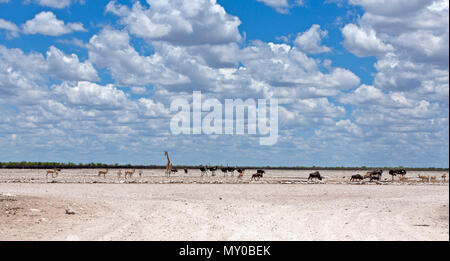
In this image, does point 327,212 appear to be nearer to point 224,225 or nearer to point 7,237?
point 224,225

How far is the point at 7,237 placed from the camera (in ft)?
47.1

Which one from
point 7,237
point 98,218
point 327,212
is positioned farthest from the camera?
point 327,212

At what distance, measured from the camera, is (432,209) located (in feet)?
73.4

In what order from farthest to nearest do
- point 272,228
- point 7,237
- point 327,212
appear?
point 327,212, point 272,228, point 7,237

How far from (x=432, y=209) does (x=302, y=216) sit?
20.3 feet

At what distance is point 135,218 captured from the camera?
1898 cm

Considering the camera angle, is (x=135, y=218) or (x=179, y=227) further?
(x=135, y=218)

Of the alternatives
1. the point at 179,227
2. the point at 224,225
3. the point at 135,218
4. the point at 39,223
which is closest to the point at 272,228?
the point at 224,225
